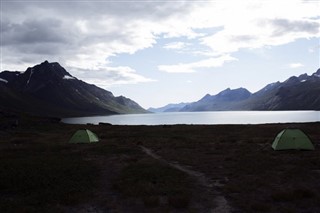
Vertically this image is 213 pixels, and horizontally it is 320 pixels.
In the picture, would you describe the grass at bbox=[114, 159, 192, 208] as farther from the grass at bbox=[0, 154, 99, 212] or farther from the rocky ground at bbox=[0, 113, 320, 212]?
the grass at bbox=[0, 154, 99, 212]

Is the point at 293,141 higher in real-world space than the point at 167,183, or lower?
higher

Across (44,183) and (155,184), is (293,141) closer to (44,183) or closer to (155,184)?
(155,184)

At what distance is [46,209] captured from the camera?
56.4 feet

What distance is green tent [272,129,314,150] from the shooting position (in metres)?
36.5

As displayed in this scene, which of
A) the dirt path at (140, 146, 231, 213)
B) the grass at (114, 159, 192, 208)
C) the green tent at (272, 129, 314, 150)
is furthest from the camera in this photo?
the green tent at (272, 129, 314, 150)

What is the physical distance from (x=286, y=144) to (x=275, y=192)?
19395 millimetres

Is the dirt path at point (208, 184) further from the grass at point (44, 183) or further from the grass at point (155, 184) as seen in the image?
the grass at point (44, 183)

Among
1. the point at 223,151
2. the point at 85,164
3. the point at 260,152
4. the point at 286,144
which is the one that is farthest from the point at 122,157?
the point at 286,144

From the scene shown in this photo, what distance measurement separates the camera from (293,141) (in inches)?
1453

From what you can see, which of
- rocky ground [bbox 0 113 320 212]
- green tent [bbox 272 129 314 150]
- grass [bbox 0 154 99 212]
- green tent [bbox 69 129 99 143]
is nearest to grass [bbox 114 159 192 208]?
rocky ground [bbox 0 113 320 212]

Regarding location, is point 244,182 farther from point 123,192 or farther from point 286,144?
point 286,144

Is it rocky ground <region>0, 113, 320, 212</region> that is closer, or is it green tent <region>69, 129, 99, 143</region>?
rocky ground <region>0, 113, 320, 212</region>

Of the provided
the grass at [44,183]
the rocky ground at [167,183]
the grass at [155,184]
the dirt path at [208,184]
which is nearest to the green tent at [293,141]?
the rocky ground at [167,183]

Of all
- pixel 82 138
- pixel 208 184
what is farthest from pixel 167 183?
pixel 82 138
